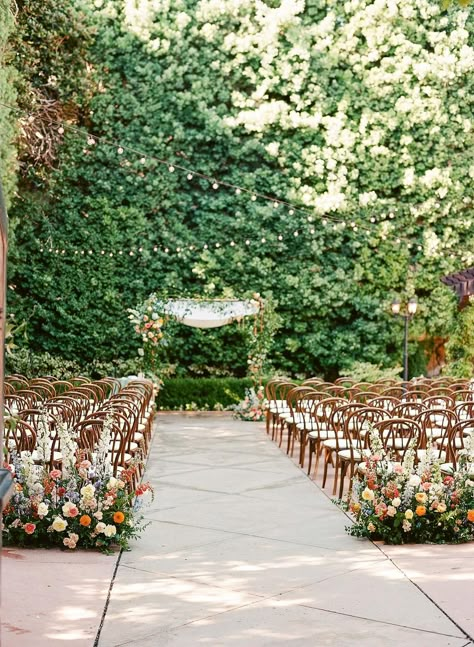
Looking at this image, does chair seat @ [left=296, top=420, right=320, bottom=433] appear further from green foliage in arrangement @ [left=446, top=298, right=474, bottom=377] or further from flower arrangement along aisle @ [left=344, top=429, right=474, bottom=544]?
green foliage in arrangement @ [left=446, top=298, right=474, bottom=377]

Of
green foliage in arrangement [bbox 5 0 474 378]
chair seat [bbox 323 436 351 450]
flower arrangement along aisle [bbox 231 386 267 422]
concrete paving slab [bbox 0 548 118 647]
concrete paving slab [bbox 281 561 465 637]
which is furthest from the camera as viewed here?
green foliage in arrangement [bbox 5 0 474 378]

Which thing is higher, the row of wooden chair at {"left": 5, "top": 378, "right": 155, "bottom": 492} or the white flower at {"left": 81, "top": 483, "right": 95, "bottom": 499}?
the row of wooden chair at {"left": 5, "top": 378, "right": 155, "bottom": 492}

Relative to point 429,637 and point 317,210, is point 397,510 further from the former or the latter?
point 317,210

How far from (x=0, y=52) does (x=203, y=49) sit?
5531 mm

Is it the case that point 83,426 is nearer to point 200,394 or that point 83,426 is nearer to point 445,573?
point 445,573

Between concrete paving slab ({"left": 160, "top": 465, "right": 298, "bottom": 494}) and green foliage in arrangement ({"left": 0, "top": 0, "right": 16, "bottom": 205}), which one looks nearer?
concrete paving slab ({"left": 160, "top": 465, "right": 298, "bottom": 494})

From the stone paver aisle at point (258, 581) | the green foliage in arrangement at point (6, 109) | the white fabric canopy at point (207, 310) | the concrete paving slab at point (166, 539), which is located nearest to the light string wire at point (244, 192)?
the green foliage in arrangement at point (6, 109)

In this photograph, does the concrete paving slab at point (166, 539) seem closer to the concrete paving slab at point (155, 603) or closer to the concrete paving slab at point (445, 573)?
the concrete paving slab at point (155, 603)

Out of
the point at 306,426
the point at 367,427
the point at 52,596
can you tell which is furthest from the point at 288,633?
the point at 306,426

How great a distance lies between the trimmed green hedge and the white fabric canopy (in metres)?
1.23

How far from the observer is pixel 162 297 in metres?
17.9

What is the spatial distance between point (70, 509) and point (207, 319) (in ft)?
37.8

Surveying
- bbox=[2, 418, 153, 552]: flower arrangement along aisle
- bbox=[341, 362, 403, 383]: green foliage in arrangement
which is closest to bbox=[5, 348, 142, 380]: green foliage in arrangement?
bbox=[341, 362, 403, 383]: green foliage in arrangement

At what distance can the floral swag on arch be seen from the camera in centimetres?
1753
